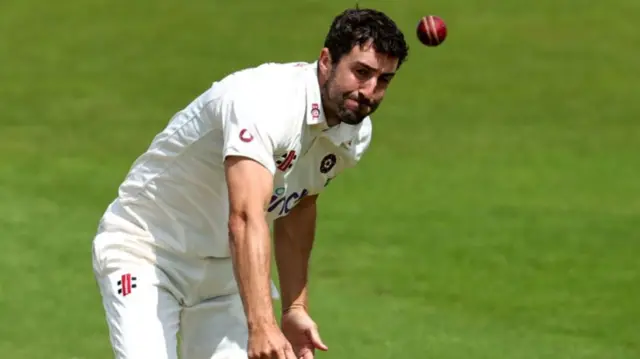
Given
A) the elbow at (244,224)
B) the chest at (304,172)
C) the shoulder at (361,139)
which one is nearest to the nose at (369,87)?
the chest at (304,172)

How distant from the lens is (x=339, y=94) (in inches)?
223

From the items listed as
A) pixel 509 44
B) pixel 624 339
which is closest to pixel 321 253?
pixel 624 339

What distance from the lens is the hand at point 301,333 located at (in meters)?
6.50

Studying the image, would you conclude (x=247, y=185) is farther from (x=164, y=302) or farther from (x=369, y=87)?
(x=164, y=302)

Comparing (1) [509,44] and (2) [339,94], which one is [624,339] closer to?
(2) [339,94]

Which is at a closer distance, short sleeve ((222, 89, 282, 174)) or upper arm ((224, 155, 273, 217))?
upper arm ((224, 155, 273, 217))

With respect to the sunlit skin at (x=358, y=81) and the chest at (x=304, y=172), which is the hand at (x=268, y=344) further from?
the sunlit skin at (x=358, y=81)

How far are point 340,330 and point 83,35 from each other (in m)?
10.1

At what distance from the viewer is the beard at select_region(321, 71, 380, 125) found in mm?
5637

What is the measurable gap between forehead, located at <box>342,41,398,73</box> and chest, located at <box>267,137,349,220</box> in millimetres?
433

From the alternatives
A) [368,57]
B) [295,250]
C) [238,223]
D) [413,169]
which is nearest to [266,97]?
[368,57]

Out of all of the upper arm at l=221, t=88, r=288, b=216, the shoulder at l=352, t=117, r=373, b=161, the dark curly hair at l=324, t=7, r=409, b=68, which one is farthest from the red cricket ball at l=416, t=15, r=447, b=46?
the upper arm at l=221, t=88, r=288, b=216

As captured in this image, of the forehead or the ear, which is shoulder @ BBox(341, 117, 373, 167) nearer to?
the ear

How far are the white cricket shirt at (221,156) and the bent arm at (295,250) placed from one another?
13.2 inches
